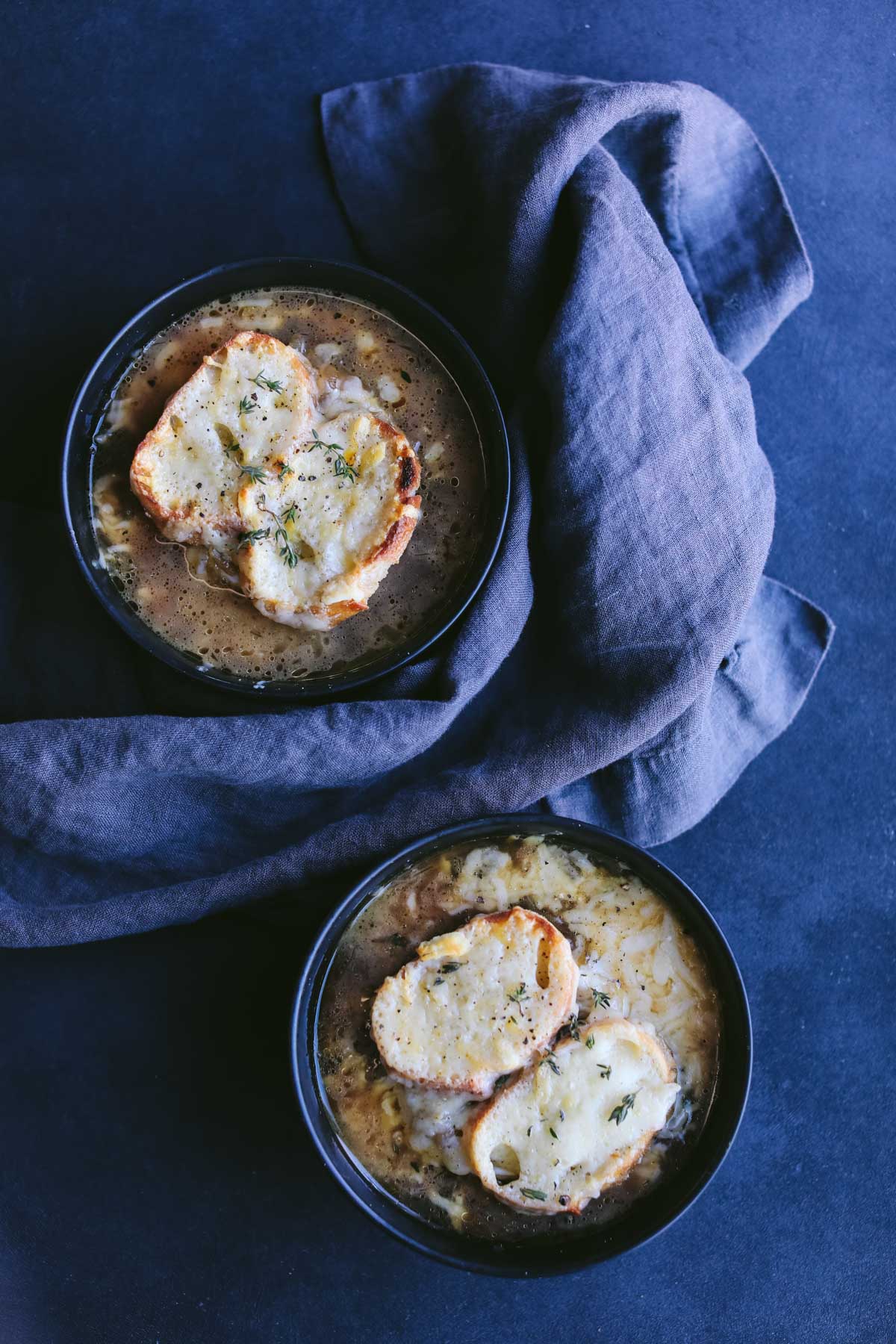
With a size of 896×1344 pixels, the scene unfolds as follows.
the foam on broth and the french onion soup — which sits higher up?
the foam on broth

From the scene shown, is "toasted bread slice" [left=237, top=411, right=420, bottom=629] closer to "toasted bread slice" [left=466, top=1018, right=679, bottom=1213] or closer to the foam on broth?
the foam on broth

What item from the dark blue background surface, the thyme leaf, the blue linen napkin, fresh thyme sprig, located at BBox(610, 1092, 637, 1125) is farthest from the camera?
the dark blue background surface

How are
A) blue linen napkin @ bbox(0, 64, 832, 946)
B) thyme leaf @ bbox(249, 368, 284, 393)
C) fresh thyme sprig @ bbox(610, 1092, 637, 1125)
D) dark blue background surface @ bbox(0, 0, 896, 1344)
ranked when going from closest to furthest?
fresh thyme sprig @ bbox(610, 1092, 637, 1125), thyme leaf @ bbox(249, 368, 284, 393), blue linen napkin @ bbox(0, 64, 832, 946), dark blue background surface @ bbox(0, 0, 896, 1344)

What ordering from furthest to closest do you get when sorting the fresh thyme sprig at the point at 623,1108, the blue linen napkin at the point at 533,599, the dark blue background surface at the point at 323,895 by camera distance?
the dark blue background surface at the point at 323,895, the blue linen napkin at the point at 533,599, the fresh thyme sprig at the point at 623,1108

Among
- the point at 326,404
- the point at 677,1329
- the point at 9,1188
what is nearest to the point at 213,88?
the point at 326,404

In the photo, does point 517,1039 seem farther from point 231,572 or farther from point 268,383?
point 268,383

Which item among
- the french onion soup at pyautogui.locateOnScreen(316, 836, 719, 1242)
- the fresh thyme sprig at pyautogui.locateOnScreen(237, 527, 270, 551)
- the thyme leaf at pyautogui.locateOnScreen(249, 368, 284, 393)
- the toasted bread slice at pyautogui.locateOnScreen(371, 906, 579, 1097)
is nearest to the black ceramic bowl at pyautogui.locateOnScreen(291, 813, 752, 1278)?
the french onion soup at pyautogui.locateOnScreen(316, 836, 719, 1242)

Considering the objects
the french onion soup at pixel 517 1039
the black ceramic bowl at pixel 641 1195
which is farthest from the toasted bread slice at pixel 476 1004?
the black ceramic bowl at pixel 641 1195

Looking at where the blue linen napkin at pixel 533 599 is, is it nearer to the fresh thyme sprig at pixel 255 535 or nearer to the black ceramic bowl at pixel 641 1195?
the black ceramic bowl at pixel 641 1195
